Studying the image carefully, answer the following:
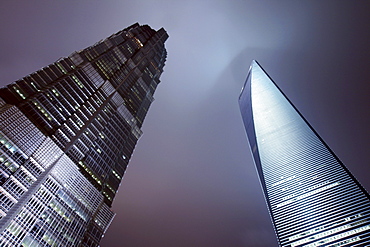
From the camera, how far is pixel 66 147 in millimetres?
81250

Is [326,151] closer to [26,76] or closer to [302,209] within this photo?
[302,209]

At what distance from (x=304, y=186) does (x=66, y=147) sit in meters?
89.2

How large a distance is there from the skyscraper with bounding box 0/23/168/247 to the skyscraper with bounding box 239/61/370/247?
6416cm

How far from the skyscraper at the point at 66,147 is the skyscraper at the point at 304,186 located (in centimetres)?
6416

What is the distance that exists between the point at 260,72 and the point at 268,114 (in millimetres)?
45009

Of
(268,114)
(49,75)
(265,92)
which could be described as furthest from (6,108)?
(265,92)

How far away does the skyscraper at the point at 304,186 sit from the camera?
8601cm

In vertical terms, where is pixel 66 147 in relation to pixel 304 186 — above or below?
below

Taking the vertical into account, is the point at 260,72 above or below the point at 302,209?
above

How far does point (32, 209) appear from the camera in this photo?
60.4 meters

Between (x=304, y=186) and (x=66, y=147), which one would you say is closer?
(x=66, y=147)

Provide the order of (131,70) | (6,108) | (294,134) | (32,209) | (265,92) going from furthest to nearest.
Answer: (265,92)
(131,70)
(294,134)
(6,108)
(32,209)

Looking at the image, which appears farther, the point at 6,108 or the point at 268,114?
the point at 268,114

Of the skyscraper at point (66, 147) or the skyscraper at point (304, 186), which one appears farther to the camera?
the skyscraper at point (304, 186)
